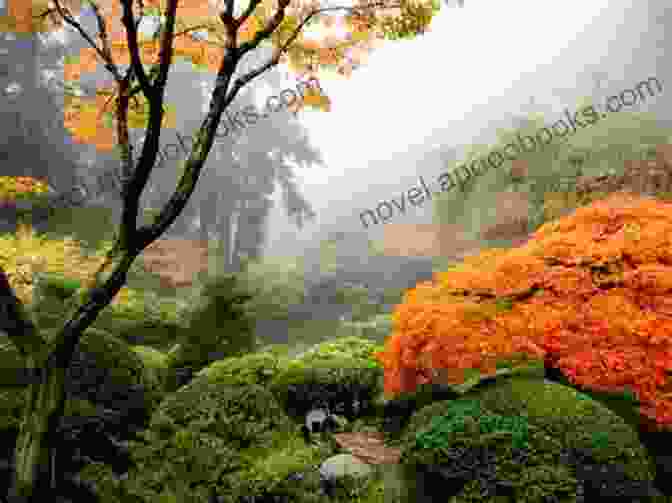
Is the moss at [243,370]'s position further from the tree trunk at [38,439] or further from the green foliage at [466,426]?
the green foliage at [466,426]

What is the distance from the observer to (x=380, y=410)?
5809 mm

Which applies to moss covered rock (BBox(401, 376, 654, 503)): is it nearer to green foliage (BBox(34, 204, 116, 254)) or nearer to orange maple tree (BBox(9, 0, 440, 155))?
orange maple tree (BBox(9, 0, 440, 155))

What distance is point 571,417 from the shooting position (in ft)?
12.6

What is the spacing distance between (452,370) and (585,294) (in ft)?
4.36

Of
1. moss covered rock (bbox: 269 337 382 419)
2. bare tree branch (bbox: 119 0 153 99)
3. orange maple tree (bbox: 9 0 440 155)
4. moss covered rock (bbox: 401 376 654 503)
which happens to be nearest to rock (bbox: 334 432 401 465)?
moss covered rock (bbox: 401 376 654 503)

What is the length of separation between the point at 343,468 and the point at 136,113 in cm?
387

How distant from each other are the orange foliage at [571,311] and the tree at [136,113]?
2.36m

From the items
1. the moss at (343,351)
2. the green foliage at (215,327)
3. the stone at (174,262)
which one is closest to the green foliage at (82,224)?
the stone at (174,262)

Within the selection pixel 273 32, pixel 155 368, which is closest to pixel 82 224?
pixel 155 368

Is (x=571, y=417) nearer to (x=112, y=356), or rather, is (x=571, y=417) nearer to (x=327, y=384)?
(x=327, y=384)

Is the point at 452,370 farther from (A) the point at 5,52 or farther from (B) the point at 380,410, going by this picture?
(A) the point at 5,52

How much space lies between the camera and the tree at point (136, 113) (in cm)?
323

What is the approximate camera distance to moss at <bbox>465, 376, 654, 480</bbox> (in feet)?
12.1

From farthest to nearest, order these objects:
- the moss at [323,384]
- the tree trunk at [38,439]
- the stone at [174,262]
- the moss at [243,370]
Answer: the stone at [174,262], the moss at [323,384], the moss at [243,370], the tree trunk at [38,439]
